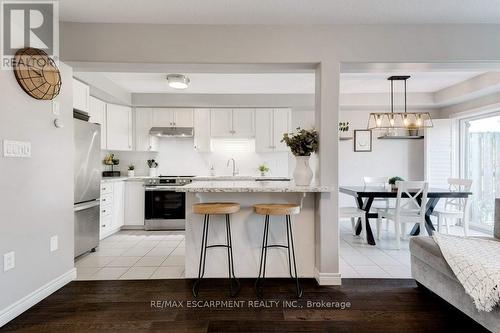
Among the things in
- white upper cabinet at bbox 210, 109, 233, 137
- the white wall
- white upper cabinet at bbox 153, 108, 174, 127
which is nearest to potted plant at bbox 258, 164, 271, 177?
white upper cabinet at bbox 210, 109, 233, 137

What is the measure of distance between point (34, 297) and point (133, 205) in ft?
8.33

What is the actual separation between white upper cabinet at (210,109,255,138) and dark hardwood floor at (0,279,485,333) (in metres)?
3.16

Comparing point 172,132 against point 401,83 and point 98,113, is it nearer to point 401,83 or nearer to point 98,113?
point 98,113

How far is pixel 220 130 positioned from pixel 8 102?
3431 millimetres

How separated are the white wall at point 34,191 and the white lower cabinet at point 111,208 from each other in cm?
151

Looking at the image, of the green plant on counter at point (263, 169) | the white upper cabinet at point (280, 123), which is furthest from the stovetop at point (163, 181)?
the white upper cabinet at point (280, 123)

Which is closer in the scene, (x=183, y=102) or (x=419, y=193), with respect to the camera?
(x=419, y=193)

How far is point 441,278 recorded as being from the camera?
2.10 metres

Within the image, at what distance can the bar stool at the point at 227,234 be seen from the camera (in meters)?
2.35

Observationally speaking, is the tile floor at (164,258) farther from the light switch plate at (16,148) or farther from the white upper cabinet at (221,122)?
the white upper cabinet at (221,122)

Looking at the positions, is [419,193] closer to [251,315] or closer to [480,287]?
[480,287]

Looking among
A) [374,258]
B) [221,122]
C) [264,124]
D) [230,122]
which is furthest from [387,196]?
[221,122]

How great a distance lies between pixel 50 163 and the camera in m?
2.40

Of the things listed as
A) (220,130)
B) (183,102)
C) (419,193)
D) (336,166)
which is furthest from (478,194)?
(183,102)
